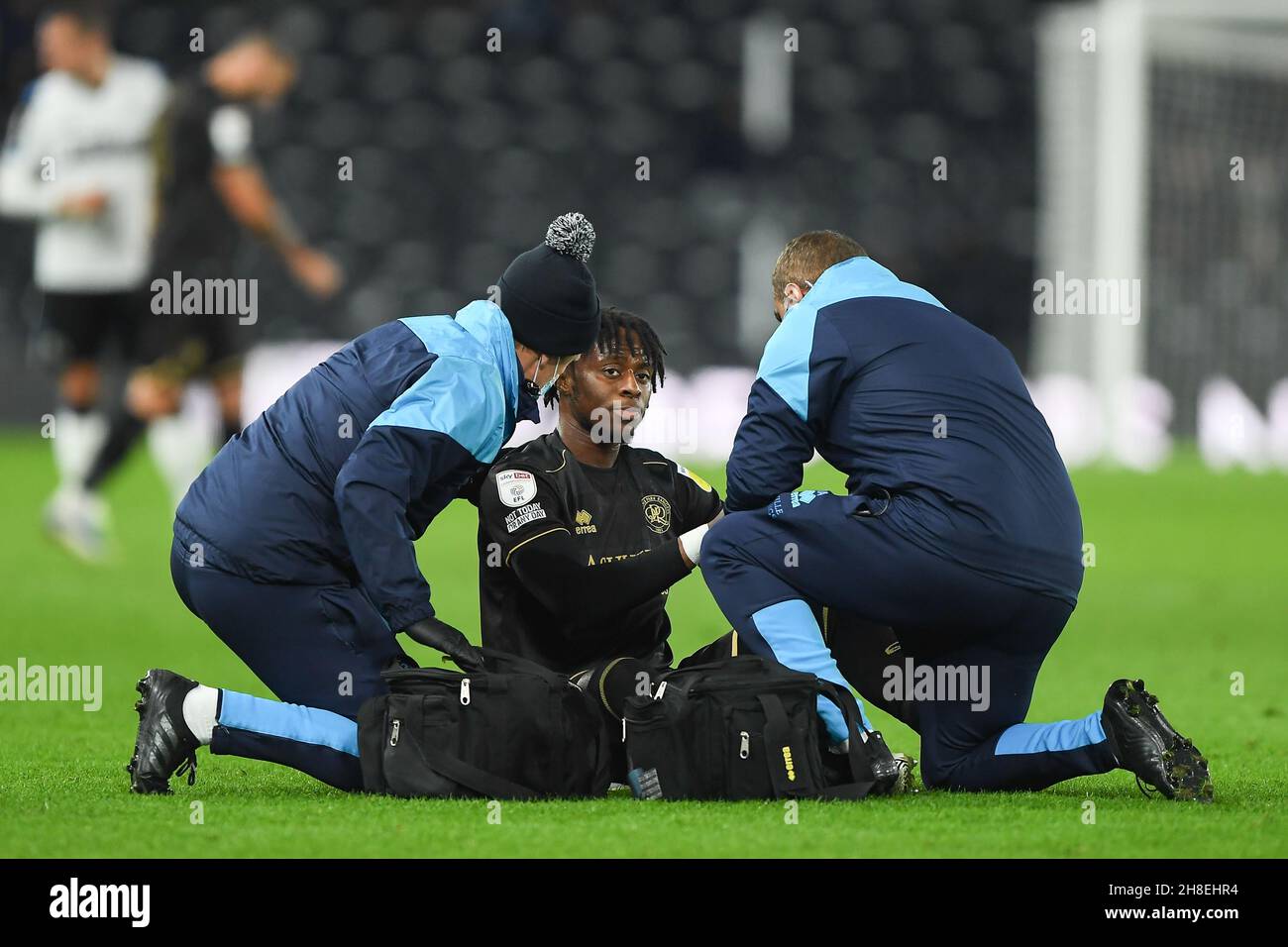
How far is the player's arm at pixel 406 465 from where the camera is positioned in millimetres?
4301

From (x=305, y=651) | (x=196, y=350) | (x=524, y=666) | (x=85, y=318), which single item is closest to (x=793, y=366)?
(x=524, y=666)

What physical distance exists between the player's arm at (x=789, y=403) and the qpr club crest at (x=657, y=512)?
1.86ft

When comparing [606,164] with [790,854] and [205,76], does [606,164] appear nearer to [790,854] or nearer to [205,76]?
[205,76]

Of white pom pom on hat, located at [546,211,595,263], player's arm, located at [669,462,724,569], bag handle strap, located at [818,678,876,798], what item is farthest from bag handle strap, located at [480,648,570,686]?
white pom pom on hat, located at [546,211,595,263]

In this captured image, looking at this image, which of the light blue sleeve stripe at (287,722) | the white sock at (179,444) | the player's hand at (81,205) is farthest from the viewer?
the player's hand at (81,205)

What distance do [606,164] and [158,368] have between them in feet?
32.7

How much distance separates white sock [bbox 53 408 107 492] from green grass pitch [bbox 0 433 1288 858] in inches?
20.0

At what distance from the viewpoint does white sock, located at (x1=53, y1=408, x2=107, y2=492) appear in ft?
37.7

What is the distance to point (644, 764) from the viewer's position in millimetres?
4516

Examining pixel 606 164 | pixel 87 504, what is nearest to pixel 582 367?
pixel 87 504

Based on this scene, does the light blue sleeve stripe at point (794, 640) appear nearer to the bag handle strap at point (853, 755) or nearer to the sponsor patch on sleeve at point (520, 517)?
the bag handle strap at point (853, 755)

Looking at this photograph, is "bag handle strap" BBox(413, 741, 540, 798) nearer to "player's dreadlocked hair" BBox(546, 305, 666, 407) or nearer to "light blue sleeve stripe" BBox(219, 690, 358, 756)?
"light blue sleeve stripe" BBox(219, 690, 358, 756)

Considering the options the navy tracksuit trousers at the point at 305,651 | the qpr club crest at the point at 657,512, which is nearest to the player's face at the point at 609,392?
the qpr club crest at the point at 657,512

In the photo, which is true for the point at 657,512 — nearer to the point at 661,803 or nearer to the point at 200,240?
the point at 661,803
